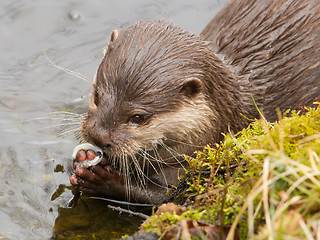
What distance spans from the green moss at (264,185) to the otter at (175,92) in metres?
0.56

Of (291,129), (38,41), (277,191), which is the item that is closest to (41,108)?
(38,41)

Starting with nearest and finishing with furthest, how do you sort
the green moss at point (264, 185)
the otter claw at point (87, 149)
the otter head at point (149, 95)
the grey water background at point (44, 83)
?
1. the green moss at point (264, 185)
2. the otter head at point (149, 95)
3. the otter claw at point (87, 149)
4. the grey water background at point (44, 83)

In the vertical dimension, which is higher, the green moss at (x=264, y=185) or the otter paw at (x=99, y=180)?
the green moss at (x=264, y=185)

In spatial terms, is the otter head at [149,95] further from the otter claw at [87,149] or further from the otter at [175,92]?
the otter claw at [87,149]

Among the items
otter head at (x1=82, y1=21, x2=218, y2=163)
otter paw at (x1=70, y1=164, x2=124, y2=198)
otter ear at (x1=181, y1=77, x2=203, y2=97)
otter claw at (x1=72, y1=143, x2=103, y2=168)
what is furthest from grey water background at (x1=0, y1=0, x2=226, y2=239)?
otter ear at (x1=181, y1=77, x2=203, y2=97)

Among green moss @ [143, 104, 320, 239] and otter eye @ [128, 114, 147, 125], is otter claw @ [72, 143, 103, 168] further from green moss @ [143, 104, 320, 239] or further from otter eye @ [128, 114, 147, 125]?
green moss @ [143, 104, 320, 239]

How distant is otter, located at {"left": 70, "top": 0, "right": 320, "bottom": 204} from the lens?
10.6ft

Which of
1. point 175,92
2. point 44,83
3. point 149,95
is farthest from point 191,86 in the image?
point 44,83

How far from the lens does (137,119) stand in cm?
327

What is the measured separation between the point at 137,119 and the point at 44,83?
90.5 inches

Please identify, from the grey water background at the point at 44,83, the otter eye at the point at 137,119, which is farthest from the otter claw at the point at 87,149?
the grey water background at the point at 44,83

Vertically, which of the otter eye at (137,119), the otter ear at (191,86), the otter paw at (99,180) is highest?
the otter ear at (191,86)

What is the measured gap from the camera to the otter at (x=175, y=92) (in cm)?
322

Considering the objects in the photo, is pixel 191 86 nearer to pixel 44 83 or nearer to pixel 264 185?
pixel 264 185
